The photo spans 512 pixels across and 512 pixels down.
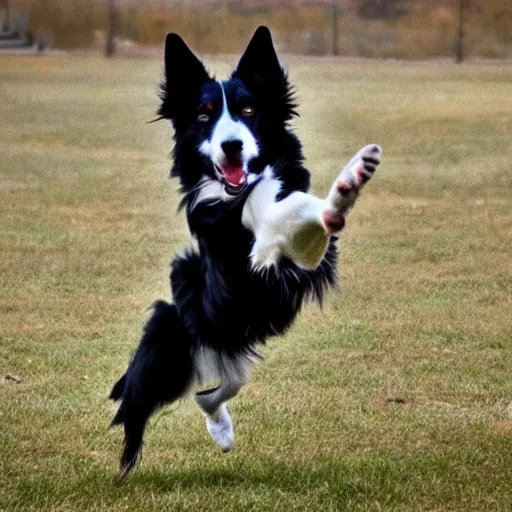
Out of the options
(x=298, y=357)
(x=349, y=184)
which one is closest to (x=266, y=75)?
(x=349, y=184)

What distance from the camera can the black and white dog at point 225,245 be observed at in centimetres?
411

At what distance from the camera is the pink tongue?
420cm

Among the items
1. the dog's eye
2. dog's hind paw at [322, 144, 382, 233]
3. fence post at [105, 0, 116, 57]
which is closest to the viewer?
dog's hind paw at [322, 144, 382, 233]

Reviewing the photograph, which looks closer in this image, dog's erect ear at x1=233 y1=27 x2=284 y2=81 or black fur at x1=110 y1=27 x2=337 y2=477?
black fur at x1=110 y1=27 x2=337 y2=477

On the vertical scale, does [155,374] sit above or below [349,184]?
below

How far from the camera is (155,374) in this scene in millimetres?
4414

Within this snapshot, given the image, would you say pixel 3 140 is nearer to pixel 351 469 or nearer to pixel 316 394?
pixel 316 394

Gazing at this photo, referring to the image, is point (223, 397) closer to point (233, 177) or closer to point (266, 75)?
point (233, 177)

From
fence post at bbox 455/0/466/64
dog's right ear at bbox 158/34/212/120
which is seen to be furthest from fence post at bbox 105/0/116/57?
dog's right ear at bbox 158/34/212/120

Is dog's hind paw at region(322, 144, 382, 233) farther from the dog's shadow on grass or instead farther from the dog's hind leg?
the dog's shadow on grass

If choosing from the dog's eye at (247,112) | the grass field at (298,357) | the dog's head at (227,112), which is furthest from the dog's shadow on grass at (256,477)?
the dog's eye at (247,112)

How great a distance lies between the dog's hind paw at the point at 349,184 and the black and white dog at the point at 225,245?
0.31 meters

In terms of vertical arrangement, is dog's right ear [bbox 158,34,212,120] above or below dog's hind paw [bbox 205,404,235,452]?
above

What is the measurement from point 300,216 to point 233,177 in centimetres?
51
